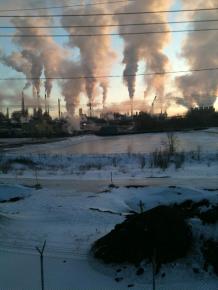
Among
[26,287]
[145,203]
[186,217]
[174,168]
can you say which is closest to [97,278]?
[26,287]

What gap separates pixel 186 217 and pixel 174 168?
1672 cm

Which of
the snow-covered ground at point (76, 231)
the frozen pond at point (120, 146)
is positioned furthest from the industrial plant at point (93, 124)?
the snow-covered ground at point (76, 231)

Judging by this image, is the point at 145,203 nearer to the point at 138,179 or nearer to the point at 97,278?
the point at 97,278

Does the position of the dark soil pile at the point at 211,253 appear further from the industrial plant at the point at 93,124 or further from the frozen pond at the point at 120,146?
the industrial plant at the point at 93,124

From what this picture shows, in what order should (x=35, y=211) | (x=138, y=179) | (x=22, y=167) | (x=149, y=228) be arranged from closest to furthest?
(x=149, y=228) → (x=35, y=211) → (x=138, y=179) → (x=22, y=167)

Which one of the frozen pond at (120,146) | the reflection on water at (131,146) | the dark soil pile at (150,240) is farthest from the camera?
the frozen pond at (120,146)

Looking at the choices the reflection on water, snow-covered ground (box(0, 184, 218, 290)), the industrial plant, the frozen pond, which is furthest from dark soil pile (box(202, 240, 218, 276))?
the industrial plant

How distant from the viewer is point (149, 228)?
260 inches

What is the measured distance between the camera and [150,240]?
646 centimetres

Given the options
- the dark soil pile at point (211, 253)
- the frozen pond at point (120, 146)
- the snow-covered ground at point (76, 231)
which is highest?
the dark soil pile at point (211, 253)

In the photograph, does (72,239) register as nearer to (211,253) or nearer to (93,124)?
(211,253)

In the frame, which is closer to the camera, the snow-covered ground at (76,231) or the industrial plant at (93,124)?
the snow-covered ground at (76,231)

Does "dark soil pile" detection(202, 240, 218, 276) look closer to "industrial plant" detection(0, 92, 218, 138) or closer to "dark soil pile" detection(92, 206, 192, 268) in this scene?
"dark soil pile" detection(92, 206, 192, 268)

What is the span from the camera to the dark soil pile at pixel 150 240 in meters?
6.34
